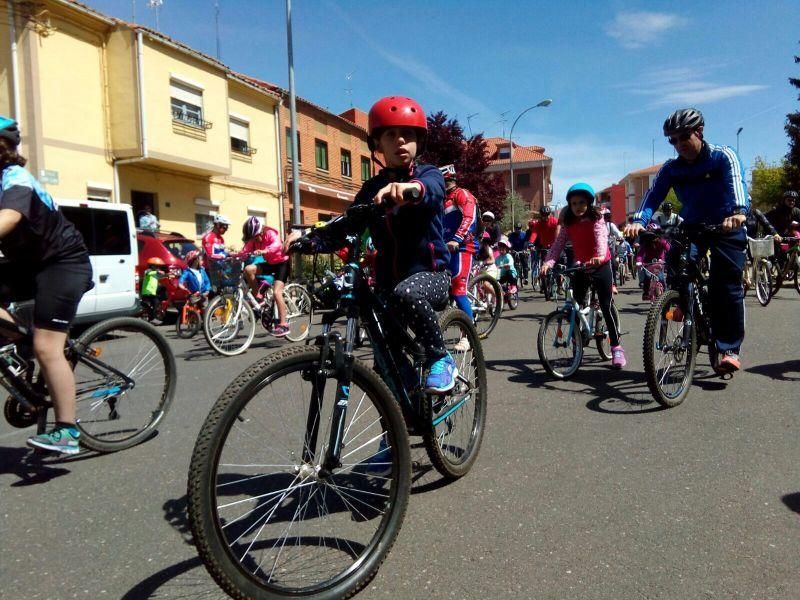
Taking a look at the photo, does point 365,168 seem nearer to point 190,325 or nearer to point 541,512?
point 190,325

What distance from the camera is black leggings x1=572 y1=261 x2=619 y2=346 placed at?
5594 millimetres

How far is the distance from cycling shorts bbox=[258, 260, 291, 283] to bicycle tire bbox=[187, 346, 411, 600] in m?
5.96

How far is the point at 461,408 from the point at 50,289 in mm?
2288

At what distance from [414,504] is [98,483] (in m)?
1.73

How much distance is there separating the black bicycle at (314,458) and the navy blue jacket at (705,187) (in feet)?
10.2

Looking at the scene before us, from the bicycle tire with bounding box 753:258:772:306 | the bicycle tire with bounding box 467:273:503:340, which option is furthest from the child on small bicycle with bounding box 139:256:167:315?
the bicycle tire with bounding box 753:258:772:306

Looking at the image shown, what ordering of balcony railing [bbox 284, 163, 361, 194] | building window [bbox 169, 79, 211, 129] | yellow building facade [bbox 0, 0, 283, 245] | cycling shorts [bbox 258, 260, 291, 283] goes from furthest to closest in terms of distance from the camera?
A: balcony railing [bbox 284, 163, 361, 194] → building window [bbox 169, 79, 211, 129] → yellow building facade [bbox 0, 0, 283, 245] → cycling shorts [bbox 258, 260, 291, 283]

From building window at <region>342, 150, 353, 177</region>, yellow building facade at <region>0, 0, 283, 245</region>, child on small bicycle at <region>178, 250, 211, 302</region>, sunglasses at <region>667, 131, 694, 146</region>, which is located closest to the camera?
sunglasses at <region>667, 131, 694, 146</region>

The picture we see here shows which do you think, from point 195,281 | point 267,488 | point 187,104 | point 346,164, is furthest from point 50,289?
point 346,164

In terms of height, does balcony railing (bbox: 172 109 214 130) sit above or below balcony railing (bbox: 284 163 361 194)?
above

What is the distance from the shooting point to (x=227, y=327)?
790cm

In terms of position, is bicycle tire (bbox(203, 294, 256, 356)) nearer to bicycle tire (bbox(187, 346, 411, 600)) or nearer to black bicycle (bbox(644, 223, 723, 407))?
black bicycle (bbox(644, 223, 723, 407))

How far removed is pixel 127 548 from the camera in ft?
8.37

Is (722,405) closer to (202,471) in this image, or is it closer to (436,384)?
(436,384)
